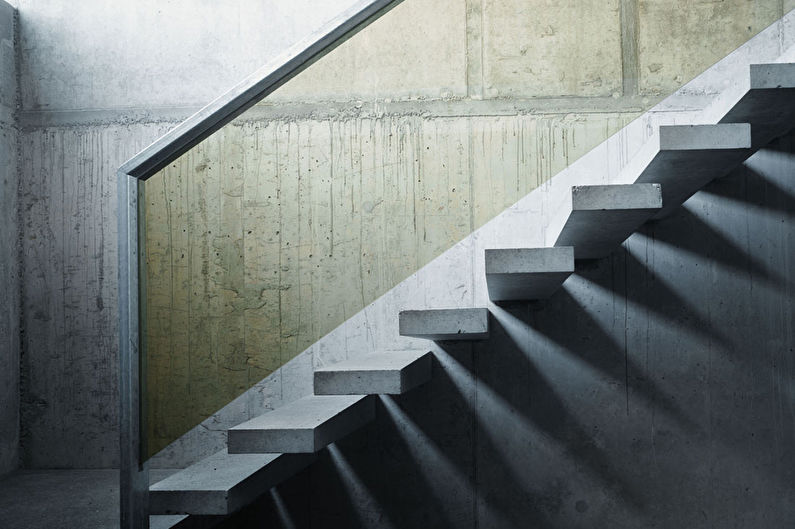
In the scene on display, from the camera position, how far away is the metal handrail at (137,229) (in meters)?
2.02

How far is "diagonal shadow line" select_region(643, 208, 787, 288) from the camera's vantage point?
308 cm

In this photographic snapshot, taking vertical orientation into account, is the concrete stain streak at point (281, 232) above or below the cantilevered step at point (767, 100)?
below

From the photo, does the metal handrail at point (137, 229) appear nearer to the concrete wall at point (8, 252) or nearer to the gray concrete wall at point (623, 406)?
the gray concrete wall at point (623, 406)

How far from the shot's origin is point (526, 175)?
220cm

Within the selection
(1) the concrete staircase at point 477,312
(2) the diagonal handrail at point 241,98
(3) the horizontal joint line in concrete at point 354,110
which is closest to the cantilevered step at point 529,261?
(1) the concrete staircase at point 477,312

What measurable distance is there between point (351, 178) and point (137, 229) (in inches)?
25.4

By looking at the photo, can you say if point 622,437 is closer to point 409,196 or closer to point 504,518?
point 504,518

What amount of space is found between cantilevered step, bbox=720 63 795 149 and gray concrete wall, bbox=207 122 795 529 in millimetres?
720

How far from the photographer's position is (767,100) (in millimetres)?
2129

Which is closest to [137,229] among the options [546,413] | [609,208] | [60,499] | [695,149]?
[609,208]

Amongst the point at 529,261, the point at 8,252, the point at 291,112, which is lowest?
the point at 529,261

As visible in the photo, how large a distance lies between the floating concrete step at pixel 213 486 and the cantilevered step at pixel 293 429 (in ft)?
0.50

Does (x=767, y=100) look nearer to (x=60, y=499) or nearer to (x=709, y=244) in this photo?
(x=709, y=244)

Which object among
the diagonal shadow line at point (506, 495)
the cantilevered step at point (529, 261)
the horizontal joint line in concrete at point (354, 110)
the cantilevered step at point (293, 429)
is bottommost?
the diagonal shadow line at point (506, 495)
